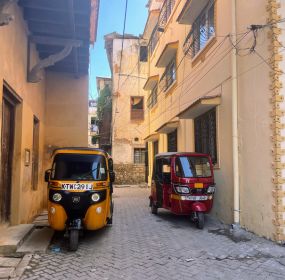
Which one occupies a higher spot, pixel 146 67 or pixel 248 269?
pixel 146 67

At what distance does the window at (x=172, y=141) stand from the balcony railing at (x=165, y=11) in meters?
5.87

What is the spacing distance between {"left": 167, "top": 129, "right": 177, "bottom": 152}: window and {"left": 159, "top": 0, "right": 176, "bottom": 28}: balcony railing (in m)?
5.87

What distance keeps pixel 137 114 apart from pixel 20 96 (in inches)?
683

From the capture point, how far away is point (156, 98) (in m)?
20.5

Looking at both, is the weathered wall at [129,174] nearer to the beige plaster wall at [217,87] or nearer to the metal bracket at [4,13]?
the beige plaster wall at [217,87]

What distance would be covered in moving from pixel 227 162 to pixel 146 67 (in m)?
17.8

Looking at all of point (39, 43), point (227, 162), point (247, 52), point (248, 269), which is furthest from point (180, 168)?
point (39, 43)

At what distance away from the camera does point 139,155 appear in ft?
82.6

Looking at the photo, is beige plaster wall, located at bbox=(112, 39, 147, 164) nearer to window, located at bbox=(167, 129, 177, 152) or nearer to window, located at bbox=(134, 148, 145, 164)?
window, located at bbox=(134, 148, 145, 164)

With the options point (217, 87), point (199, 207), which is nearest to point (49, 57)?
point (217, 87)

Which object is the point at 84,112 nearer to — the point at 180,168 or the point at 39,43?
the point at 39,43

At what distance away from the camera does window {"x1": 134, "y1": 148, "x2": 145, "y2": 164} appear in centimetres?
2508

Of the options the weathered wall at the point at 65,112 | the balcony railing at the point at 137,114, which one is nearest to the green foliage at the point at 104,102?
the balcony railing at the point at 137,114

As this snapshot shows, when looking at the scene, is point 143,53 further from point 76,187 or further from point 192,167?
point 76,187
